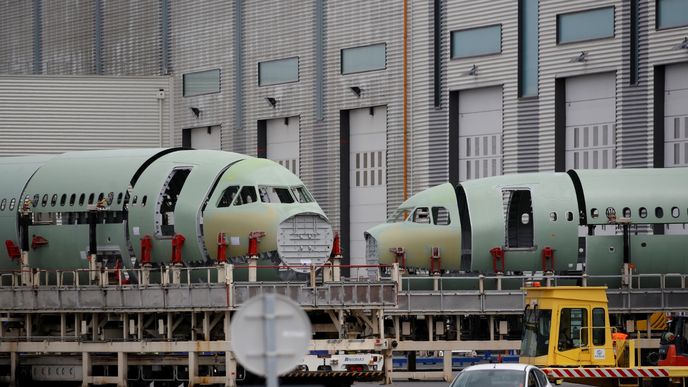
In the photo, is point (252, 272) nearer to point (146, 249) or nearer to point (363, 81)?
point (146, 249)

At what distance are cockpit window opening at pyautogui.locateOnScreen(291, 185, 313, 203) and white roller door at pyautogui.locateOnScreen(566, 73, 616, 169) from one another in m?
18.1

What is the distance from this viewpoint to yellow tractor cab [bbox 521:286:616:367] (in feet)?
105

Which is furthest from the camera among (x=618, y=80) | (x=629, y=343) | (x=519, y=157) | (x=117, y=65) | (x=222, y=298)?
(x=117, y=65)

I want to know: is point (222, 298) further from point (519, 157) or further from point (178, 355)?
point (519, 157)

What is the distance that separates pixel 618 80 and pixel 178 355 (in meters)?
25.7

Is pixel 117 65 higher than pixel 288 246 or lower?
higher

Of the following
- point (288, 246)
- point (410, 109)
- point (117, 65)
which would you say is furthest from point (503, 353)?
point (117, 65)

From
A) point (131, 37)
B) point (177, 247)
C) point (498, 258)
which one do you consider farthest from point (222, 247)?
point (131, 37)

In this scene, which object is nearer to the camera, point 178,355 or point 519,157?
point 178,355

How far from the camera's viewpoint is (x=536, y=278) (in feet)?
146

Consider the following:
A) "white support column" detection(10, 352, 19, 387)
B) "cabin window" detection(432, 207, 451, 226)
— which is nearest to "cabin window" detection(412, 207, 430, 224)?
"cabin window" detection(432, 207, 451, 226)

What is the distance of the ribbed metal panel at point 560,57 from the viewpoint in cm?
5678

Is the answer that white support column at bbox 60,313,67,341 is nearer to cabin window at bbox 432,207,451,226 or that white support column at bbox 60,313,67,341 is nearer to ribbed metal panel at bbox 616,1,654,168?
cabin window at bbox 432,207,451,226

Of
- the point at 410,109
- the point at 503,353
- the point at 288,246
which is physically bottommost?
the point at 503,353
